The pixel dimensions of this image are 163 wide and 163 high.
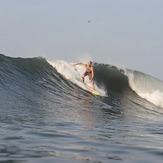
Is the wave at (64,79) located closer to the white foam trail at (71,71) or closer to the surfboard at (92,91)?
the white foam trail at (71,71)

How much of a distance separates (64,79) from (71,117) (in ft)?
27.2

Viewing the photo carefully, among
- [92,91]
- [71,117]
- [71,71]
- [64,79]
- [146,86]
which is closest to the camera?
[71,117]

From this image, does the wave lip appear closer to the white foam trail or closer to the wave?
the wave

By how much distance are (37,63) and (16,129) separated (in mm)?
12625

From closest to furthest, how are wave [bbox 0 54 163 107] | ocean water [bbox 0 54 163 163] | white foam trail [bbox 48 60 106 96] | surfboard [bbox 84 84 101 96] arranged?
ocean water [bbox 0 54 163 163] → wave [bbox 0 54 163 107] → surfboard [bbox 84 84 101 96] → white foam trail [bbox 48 60 106 96]

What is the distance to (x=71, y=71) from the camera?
670 inches

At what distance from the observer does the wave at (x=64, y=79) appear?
41.7 ft

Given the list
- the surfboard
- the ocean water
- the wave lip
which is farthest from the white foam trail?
the wave lip

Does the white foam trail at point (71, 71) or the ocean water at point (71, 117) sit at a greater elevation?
the white foam trail at point (71, 71)

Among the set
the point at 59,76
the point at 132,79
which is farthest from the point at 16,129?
the point at 132,79

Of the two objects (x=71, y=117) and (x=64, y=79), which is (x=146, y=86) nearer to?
(x=64, y=79)

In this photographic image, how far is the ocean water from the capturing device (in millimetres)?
3473

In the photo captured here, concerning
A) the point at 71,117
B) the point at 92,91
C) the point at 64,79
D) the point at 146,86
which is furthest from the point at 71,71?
the point at 71,117

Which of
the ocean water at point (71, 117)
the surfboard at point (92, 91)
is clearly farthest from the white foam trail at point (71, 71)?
the surfboard at point (92, 91)
